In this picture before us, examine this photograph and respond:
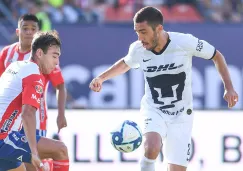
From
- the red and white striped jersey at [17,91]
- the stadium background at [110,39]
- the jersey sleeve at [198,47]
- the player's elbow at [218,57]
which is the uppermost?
the stadium background at [110,39]

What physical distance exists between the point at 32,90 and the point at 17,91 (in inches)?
7.8

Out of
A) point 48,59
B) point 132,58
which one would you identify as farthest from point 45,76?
point 48,59

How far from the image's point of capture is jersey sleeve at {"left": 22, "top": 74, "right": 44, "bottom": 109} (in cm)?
Answer: 669

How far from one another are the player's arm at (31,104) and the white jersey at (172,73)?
1518 mm

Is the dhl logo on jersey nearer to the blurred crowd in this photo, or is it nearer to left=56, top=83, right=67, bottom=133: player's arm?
left=56, top=83, right=67, bottom=133: player's arm

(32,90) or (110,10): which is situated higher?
(110,10)

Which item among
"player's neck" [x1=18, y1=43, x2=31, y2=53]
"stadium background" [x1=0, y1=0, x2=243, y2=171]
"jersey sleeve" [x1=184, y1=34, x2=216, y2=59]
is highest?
"stadium background" [x1=0, y1=0, x2=243, y2=171]

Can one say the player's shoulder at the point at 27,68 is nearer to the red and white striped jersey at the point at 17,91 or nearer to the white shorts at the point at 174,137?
the red and white striped jersey at the point at 17,91

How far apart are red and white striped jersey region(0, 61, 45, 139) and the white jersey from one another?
4.75 feet

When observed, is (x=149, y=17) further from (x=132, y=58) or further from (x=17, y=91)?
(x=17, y=91)

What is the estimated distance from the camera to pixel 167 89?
7945 millimetres

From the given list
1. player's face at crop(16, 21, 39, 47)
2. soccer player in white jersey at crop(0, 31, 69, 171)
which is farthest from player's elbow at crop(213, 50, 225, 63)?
player's face at crop(16, 21, 39, 47)

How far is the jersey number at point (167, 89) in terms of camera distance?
795 cm

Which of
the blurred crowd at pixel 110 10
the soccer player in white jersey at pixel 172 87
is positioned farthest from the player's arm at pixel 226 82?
the blurred crowd at pixel 110 10
